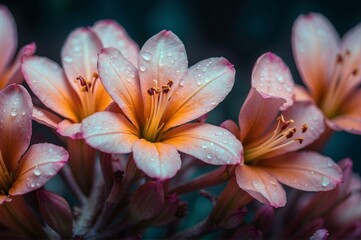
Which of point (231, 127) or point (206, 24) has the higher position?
point (231, 127)

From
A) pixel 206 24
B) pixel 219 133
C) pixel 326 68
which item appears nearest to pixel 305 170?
pixel 219 133

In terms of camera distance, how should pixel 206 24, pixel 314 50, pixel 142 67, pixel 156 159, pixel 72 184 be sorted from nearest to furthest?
pixel 156 159 < pixel 142 67 < pixel 72 184 < pixel 314 50 < pixel 206 24

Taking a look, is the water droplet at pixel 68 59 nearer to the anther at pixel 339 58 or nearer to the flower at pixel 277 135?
the flower at pixel 277 135

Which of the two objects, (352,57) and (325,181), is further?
(352,57)

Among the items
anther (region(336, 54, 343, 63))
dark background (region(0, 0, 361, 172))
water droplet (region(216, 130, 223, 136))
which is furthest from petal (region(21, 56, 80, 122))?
dark background (region(0, 0, 361, 172))

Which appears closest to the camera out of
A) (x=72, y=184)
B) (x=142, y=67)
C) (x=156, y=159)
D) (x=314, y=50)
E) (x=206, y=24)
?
(x=156, y=159)

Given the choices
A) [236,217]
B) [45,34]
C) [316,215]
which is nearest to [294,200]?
[316,215]

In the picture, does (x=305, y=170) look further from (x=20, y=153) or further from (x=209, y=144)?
(x=20, y=153)

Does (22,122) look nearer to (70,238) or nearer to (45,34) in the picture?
(70,238)
